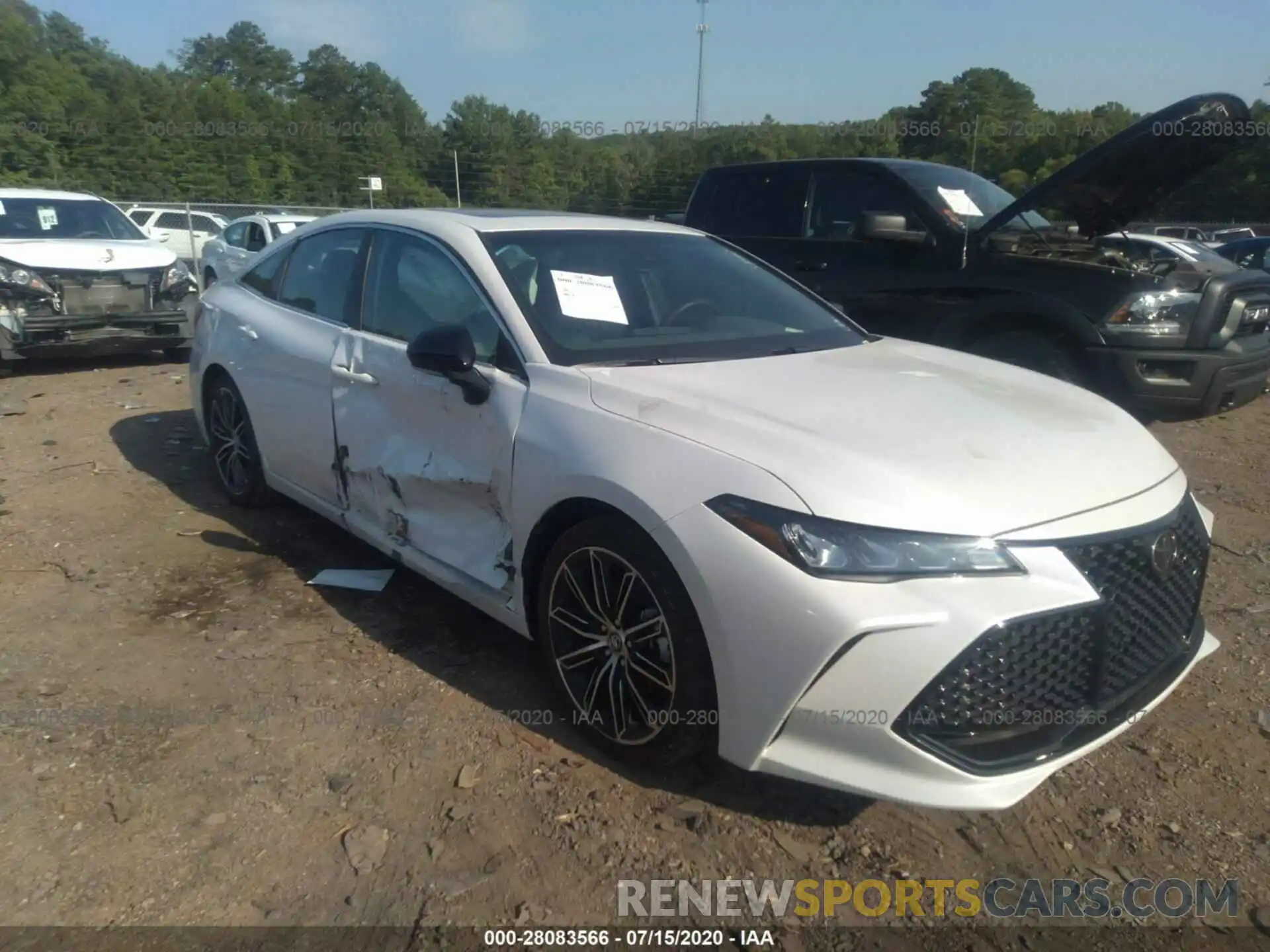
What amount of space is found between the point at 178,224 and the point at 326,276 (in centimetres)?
1752

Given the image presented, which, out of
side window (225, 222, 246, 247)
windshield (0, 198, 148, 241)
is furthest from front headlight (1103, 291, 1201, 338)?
side window (225, 222, 246, 247)

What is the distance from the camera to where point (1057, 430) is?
8.95 ft

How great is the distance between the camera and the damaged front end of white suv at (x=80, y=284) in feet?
27.2

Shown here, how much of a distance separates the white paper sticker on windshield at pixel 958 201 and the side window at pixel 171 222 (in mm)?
17167

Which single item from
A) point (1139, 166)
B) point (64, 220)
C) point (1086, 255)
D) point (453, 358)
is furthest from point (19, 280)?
point (1139, 166)

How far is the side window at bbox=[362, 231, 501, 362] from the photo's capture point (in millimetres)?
3311

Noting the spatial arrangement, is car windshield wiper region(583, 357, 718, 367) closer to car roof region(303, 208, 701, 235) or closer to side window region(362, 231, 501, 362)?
side window region(362, 231, 501, 362)

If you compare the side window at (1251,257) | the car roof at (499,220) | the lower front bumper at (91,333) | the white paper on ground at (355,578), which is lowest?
the white paper on ground at (355,578)

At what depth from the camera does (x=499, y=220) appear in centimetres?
374

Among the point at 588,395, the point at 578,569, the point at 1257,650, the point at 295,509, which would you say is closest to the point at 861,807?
the point at 578,569

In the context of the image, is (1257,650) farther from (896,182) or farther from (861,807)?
(896,182)

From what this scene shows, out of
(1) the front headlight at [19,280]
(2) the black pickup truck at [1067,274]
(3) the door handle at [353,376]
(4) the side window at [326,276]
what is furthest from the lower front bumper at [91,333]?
(2) the black pickup truck at [1067,274]

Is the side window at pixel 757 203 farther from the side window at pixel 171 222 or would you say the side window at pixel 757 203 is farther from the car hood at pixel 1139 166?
the side window at pixel 171 222

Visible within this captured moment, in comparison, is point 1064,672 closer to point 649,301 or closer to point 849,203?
point 649,301
